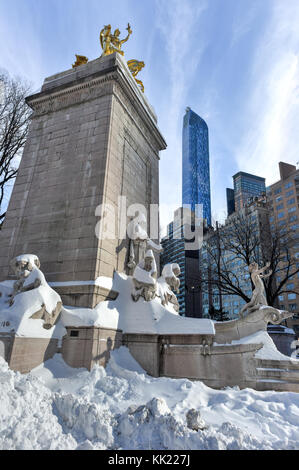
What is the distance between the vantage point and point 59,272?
8.65 m

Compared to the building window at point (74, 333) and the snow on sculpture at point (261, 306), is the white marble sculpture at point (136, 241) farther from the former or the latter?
the snow on sculpture at point (261, 306)

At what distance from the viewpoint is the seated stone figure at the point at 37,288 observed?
22.0ft

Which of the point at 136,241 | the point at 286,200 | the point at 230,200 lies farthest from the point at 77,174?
the point at 230,200

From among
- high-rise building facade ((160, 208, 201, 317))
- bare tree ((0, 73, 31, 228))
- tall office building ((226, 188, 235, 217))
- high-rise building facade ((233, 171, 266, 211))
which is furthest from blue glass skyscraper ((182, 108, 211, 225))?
bare tree ((0, 73, 31, 228))

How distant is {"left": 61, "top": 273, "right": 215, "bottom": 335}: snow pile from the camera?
7.23 meters

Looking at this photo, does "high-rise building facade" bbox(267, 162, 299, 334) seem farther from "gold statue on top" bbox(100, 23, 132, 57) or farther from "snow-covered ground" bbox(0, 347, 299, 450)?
"snow-covered ground" bbox(0, 347, 299, 450)

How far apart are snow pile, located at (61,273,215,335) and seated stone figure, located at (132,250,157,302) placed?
0.62 feet

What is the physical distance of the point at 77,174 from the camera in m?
9.88

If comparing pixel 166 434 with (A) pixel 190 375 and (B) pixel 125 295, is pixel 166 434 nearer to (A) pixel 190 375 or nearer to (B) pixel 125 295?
(A) pixel 190 375

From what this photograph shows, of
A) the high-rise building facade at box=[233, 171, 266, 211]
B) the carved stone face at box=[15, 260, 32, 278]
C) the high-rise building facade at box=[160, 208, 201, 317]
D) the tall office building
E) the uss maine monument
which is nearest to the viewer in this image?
the carved stone face at box=[15, 260, 32, 278]
